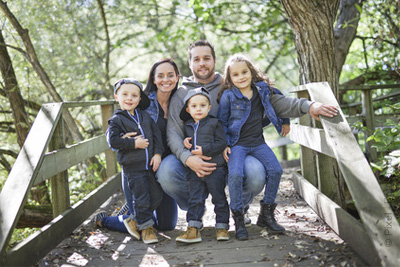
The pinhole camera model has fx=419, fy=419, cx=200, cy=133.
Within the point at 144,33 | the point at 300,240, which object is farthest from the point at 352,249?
the point at 144,33

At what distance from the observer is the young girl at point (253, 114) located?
3.54m

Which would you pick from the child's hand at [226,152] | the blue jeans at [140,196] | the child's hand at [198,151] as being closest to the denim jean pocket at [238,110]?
the child's hand at [226,152]

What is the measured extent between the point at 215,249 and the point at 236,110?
121cm

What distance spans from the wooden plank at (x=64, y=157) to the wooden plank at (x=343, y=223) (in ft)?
7.26

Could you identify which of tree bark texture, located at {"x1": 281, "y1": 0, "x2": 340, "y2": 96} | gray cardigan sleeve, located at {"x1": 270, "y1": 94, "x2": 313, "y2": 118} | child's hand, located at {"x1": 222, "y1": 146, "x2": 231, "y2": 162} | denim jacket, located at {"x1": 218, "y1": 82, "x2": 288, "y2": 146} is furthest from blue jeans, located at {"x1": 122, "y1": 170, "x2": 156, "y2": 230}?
tree bark texture, located at {"x1": 281, "y1": 0, "x2": 340, "y2": 96}

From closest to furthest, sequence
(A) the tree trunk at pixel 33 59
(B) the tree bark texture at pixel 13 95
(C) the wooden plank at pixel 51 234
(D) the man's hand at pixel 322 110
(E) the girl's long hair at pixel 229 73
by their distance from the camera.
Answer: (C) the wooden plank at pixel 51 234 → (D) the man's hand at pixel 322 110 → (E) the girl's long hair at pixel 229 73 → (A) the tree trunk at pixel 33 59 → (B) the tree bark texture at pixel 13 95

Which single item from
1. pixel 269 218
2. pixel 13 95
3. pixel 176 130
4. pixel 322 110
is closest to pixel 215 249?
pixel 269 218

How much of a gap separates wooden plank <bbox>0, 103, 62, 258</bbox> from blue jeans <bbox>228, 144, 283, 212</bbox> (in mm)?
1481

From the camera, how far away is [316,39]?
4496 mm

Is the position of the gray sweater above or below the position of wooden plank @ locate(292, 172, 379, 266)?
above

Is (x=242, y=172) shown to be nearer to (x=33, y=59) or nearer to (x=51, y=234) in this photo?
(x=51, y=234)

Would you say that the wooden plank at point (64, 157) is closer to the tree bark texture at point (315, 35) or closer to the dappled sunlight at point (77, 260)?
the dappled sunlight at point (77, 260)

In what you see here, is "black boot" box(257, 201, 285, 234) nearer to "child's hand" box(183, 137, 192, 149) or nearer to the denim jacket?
the denim jacket

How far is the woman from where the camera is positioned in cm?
384
